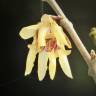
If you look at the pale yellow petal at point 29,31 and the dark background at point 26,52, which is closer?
the pale yellow petal at point 29,31

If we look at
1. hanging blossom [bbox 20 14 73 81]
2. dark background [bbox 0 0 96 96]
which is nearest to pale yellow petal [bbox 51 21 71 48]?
hanging blossom [bbox 20 14 73 81]

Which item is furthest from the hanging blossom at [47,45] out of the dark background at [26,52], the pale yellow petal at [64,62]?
the dark background at [26,52]

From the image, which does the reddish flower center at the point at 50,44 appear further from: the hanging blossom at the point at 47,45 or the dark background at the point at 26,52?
the dark background at the point at 26,52

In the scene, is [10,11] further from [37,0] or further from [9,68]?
[9,68]

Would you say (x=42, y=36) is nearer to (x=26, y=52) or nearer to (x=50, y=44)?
(x=50, y=44)

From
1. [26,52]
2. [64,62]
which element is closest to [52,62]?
[64,62]

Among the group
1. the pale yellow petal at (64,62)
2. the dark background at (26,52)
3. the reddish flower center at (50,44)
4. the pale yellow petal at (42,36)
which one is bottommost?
the dark background at (26,52)
